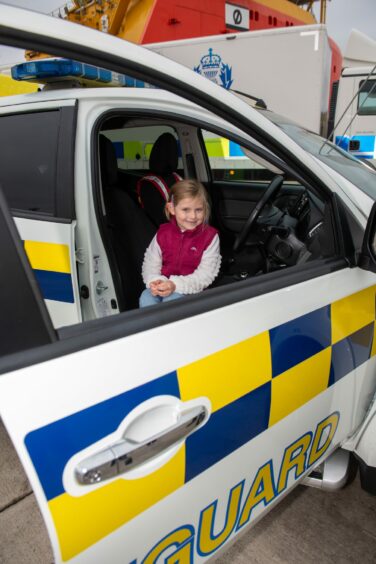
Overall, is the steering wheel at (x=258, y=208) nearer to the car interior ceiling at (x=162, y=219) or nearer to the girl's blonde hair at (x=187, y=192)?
the car interior ceiling at (x=162, y=219)

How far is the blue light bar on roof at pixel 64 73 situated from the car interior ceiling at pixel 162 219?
0.73ft

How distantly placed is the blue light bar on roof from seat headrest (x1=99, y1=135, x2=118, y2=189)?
0.73ft

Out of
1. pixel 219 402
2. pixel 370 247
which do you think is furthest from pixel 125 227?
pixel 219 402

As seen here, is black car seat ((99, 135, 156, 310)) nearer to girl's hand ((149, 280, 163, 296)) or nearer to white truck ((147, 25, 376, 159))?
girl's hand ((149, 280, 163, 296))

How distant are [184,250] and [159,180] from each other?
1.88 feet

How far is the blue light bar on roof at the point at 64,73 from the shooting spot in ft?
5.42

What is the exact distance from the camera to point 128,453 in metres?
0.65

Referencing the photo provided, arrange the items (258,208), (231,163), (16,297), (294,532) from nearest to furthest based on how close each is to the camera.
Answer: (16,297) → (294,532) → (258,208) → (231,163)

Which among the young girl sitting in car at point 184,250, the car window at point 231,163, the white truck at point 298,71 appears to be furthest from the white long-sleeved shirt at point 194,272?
the white truck at point 298,71

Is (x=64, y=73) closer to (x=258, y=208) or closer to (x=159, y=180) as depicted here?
(x=159, y=180)

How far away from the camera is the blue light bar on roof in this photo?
1652 mm

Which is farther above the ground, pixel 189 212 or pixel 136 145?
pixel 136 145

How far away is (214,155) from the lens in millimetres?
3574

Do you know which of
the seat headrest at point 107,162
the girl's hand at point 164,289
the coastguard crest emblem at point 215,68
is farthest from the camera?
the coastguard crest emblem at point 215,68
